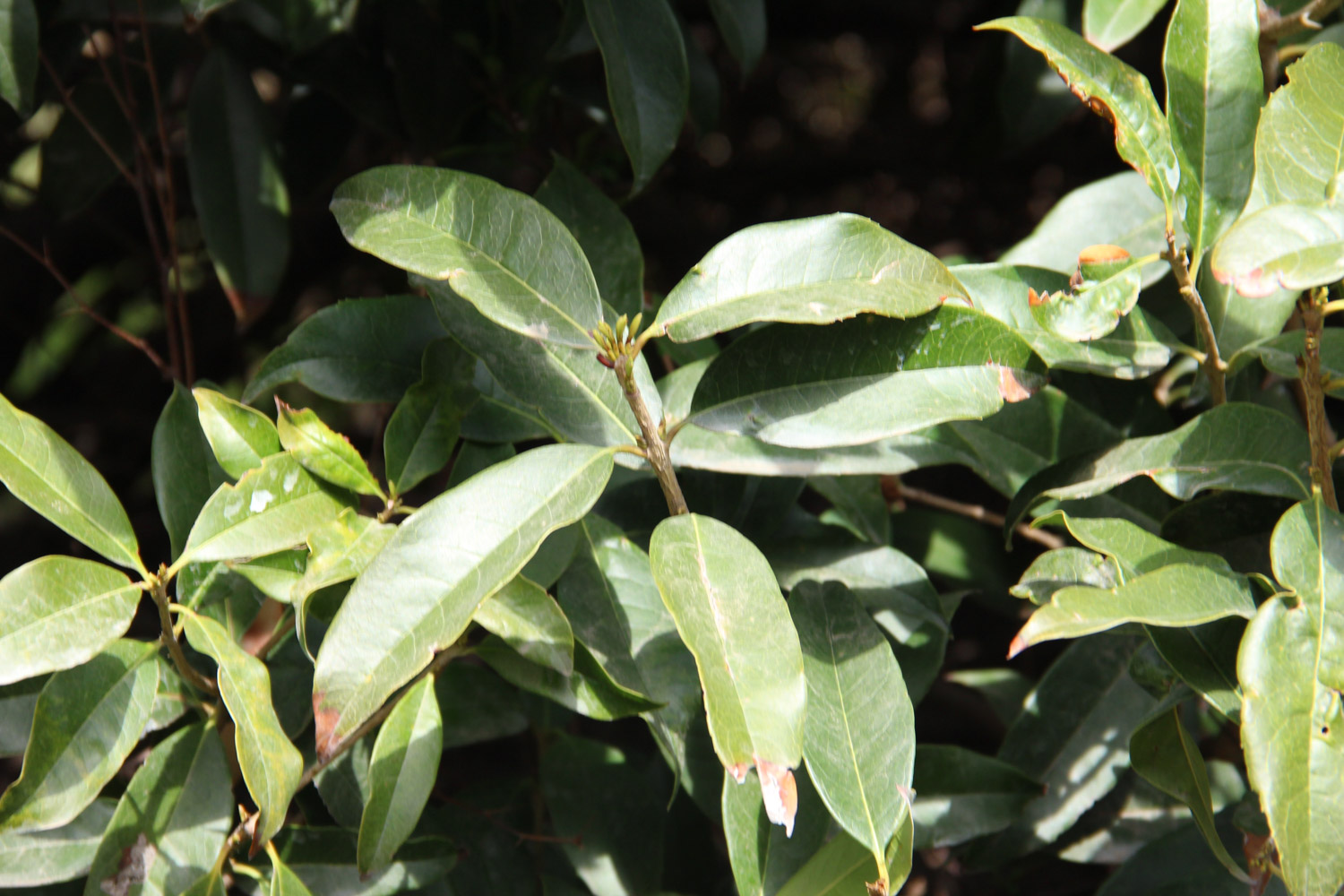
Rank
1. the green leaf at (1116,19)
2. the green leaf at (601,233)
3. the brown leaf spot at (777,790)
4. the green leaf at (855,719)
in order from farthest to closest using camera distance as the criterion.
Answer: the green leaf at (1116,19) → the green leaf at (601,233) → the green leaf at (855,719) → the brown leaf spot at (777,790)

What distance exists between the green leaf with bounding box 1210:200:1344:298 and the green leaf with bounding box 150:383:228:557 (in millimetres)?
597

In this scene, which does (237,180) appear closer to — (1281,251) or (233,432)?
(233,432)

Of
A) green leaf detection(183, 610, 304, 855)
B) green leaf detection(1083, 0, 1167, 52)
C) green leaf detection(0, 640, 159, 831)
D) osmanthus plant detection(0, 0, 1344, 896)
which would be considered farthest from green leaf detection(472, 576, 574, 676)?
green leaf detection(1083, 0, 1167, 52)

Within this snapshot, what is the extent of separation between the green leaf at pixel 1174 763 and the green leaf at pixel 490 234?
42cm

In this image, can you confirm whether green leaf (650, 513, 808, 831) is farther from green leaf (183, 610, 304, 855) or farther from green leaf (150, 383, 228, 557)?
green leaf (150, 383, 228, 557)

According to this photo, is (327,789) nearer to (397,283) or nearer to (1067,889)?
(397,283)

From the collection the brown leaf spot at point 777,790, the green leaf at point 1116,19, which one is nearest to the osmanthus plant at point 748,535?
the brown leaf spot at point 777,790

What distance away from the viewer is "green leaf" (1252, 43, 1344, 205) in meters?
0.53

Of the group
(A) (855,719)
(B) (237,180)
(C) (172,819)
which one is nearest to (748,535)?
(A) (855,719)

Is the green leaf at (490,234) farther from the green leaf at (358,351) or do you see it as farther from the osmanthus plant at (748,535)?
the green leaf at (358,351)

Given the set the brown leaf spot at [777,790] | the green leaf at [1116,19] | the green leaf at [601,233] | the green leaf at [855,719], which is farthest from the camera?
the green leaf at [1116,19]

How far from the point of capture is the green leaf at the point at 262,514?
0.53 m

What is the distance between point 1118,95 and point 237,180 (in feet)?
2.49

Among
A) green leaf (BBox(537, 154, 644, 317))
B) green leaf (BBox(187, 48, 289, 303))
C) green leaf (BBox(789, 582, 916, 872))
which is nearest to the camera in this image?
green leaf (BBox(789, 582, 916, 872))
